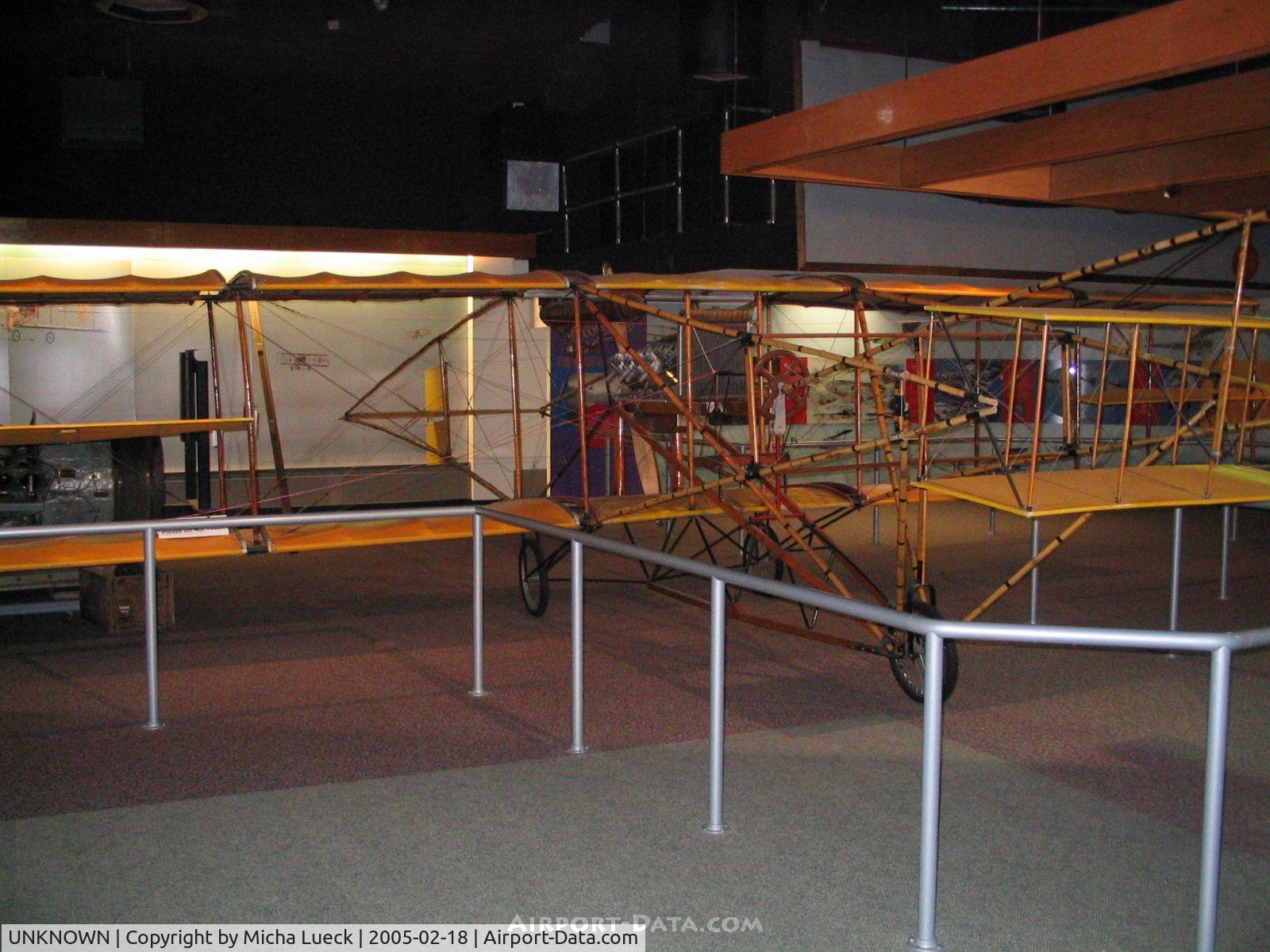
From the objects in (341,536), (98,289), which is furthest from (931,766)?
(98,289)

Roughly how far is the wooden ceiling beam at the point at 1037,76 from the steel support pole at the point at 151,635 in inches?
145

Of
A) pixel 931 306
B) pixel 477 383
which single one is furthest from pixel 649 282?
pixel 477 383

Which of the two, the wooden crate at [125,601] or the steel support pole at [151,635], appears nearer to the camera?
the steel support pole at [151,635]

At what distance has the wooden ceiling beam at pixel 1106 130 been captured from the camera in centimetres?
518

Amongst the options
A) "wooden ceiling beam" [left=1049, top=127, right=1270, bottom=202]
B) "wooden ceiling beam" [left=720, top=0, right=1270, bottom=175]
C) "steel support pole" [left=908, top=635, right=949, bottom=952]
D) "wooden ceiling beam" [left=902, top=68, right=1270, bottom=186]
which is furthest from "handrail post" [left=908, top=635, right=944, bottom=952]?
"wooden ceiling beam" [left=1049, top=127, right=1270, bottom=202]

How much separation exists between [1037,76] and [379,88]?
872 cm

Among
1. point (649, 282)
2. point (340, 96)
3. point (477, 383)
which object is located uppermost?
point (340, 96)

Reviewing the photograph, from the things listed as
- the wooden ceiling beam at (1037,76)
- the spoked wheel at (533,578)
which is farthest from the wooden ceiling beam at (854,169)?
the spoked wheel at (533,578)

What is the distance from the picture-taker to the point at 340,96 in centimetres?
1188

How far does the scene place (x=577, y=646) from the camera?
4191 millimetres

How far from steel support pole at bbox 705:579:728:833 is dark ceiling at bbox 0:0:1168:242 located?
6684mm

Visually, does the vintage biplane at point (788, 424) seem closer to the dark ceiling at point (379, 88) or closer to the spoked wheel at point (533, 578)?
the spoked wheel at point (533, 578)

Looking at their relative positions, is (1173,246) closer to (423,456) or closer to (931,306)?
(931,306)

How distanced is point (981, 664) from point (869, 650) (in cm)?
103
